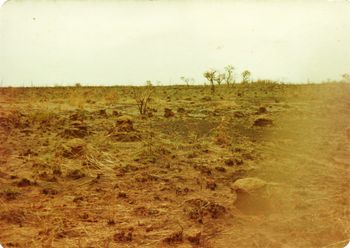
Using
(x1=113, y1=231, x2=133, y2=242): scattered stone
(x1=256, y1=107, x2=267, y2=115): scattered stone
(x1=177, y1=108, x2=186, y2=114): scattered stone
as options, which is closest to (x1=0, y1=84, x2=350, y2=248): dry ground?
(x1=113, y1=231, x2=133, y2=242): scattered stone

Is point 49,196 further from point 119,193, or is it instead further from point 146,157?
point 146,157

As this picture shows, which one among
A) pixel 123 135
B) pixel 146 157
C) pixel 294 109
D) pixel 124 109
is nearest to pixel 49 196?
pixel 146 157

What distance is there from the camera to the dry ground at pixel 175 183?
371 centimetres

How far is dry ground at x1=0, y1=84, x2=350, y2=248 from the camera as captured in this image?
3.71 metres

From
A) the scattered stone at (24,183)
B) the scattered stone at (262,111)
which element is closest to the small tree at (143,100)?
the scattered stone at (262,111)

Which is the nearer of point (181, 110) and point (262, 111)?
point (262, 111)

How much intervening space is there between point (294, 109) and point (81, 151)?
686 centimetres

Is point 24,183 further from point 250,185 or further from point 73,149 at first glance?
point 250,185

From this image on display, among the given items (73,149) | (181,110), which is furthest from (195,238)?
(181,110)

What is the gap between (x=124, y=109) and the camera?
11.5 meters

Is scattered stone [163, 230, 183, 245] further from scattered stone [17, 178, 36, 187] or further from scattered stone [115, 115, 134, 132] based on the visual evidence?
scattered stone [115, 115, 134, 132]

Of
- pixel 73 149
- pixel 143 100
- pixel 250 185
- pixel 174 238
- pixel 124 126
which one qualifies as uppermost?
pixel 143 100

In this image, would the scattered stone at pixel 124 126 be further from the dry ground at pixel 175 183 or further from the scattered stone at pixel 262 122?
the scattered stone at pixel 262 122

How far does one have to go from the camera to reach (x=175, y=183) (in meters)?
5.07
